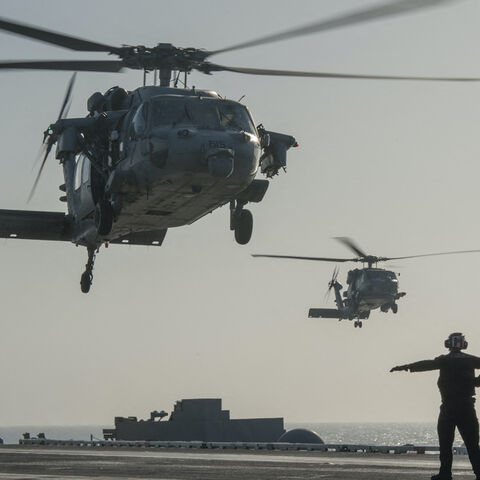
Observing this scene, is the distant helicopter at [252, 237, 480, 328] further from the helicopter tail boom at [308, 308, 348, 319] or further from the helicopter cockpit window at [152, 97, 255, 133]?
the helicopter cockpit window at [152, 97, 255, 133]

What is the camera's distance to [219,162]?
25.1 meters

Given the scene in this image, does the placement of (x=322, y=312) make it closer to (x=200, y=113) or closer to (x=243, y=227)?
(x=243, y=227)

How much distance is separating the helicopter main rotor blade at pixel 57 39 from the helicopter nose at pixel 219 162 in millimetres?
4835

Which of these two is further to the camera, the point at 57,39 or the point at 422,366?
the point at 57,39

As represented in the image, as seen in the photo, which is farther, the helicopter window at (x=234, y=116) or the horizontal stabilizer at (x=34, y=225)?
the horizontal stabilizer at (x=34, y=225)

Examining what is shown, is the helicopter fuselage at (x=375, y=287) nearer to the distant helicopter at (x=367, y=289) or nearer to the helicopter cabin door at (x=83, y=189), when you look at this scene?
the distant helicopter at (x=367, y=289)

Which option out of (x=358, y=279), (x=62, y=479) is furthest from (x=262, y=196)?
(x=358, y=279)

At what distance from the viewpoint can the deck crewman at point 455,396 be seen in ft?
51.1

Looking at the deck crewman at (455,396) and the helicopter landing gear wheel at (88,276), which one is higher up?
the helicopter landing gear wheel at (88,276)

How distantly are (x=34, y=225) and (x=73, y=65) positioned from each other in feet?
23.5

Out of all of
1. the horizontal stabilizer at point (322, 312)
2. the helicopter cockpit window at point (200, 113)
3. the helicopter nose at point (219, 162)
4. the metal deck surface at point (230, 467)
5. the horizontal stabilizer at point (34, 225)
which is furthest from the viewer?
the horizontal stabilizer at point (322, 312)

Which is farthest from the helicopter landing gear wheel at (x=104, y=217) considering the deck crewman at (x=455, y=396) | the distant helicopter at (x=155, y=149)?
the deck crewman at (x=455, y=396)

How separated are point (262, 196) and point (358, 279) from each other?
1506 inches

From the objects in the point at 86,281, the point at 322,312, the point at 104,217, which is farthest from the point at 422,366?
the point at 322,312
